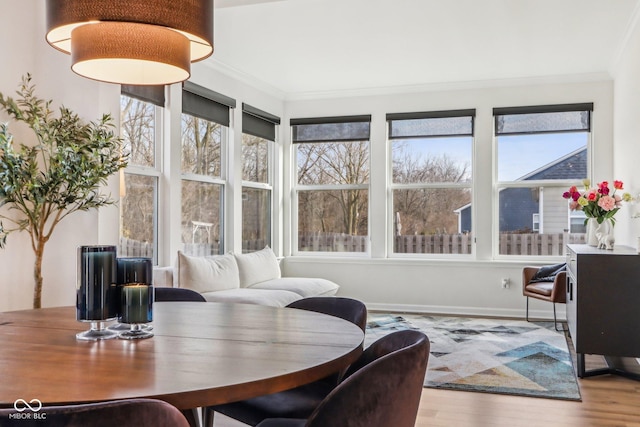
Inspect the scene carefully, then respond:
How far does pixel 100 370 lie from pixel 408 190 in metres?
5.57

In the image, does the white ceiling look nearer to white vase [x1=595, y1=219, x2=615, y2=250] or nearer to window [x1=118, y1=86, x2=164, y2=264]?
window [x1=118, y1=86, x2=164, y2=264]

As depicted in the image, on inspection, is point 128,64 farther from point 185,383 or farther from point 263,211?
point 263,211

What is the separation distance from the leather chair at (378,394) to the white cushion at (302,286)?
3.71 metres

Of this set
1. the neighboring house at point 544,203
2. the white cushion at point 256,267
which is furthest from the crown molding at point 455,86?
the white cushion at point 256,267

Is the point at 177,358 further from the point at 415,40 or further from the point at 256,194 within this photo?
the point at 256,194

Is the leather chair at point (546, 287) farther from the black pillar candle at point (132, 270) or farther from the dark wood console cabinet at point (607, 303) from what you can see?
the black pillar candle at point (132, 270)

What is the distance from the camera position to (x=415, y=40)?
469 cm

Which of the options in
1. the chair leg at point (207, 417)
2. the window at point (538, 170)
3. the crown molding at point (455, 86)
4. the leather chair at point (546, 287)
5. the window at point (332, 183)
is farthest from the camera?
the window at point (332, 183)

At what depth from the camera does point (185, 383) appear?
1.14 metres

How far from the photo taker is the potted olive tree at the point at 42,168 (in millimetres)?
2736

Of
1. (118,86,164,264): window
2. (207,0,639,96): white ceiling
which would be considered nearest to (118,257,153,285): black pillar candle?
(207,0,639,96): white ceiling

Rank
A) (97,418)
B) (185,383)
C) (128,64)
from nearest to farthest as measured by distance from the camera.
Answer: (97,418) < (185,383) < (128,64)

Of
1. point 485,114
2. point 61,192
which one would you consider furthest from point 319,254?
point 61,192

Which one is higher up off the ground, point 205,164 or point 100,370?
point 205,164
